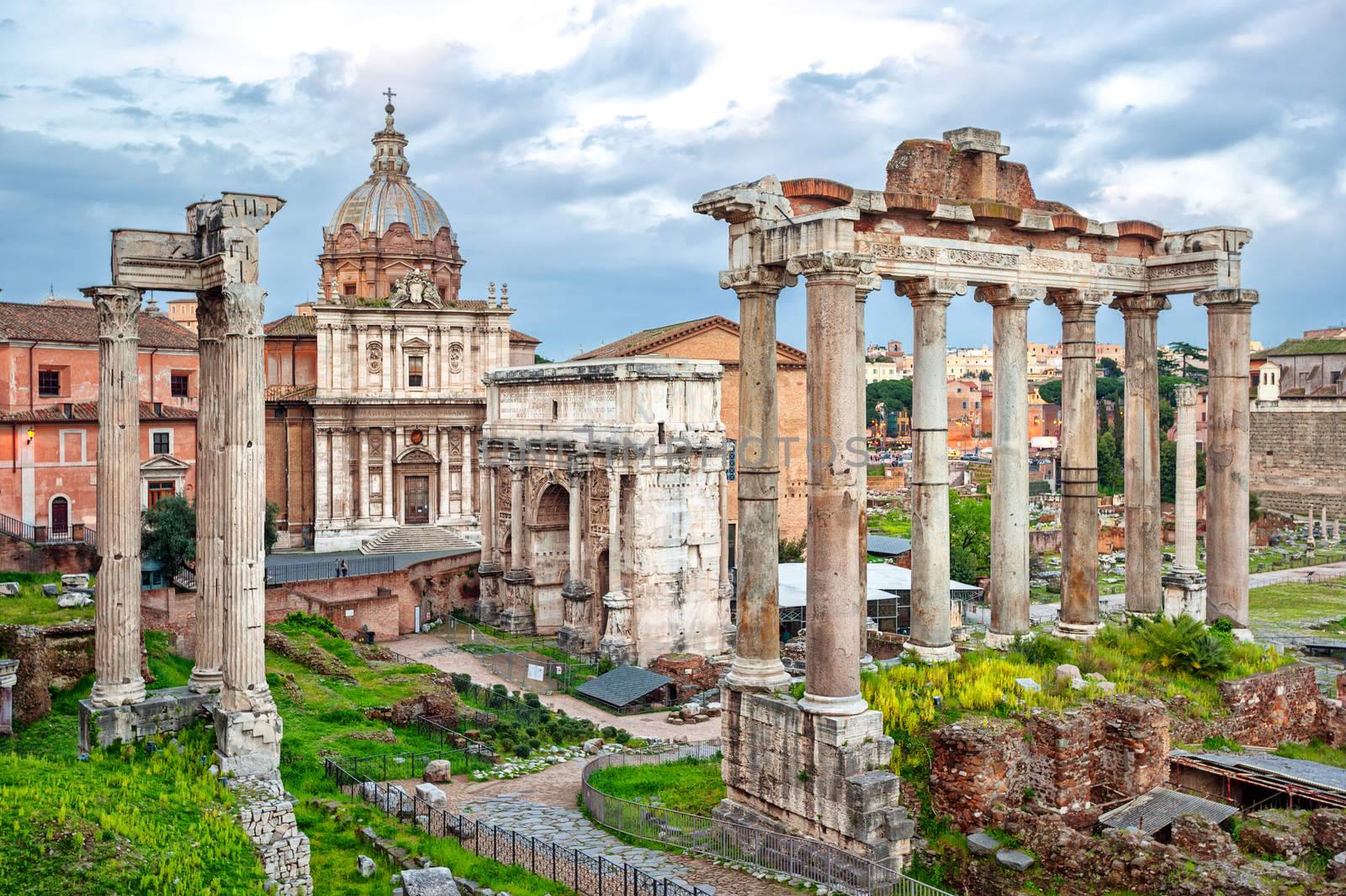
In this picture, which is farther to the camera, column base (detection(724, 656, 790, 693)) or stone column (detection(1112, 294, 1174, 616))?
stone column (detection(1112, 294, 1174, 616))

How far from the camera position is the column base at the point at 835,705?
1397cm

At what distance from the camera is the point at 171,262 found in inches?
648

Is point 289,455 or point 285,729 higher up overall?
point 289,455

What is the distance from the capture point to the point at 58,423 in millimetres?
35219

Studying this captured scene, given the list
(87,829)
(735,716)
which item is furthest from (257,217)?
(735,716)

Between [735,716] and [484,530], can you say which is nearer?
[735,716]

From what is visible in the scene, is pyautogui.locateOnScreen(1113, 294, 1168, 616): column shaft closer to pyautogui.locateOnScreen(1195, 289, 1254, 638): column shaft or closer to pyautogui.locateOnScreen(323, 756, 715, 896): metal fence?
pyautogui.locateOnScreen(1195, 289, 1254, 638): column shaft

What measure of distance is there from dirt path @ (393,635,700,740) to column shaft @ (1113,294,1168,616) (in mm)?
10410

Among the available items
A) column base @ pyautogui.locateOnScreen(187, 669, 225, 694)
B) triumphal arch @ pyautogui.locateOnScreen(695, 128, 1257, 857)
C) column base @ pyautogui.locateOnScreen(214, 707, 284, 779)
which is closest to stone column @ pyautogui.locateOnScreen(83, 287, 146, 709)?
column base @ pyautogui.locateOnScreen(187, 669, 225, 694)

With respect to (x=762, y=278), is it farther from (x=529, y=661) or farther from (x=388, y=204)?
(x=388, y=204)

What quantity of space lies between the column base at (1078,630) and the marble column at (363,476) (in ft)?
111

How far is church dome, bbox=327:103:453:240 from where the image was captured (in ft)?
166

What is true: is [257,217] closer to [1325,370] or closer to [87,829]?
[87,829]

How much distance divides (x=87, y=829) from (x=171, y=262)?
7.70 m
